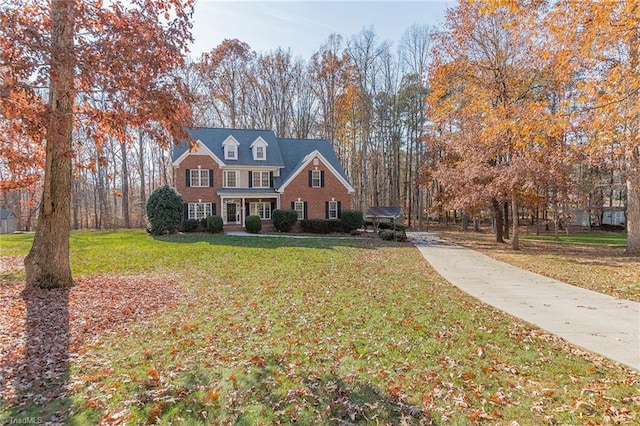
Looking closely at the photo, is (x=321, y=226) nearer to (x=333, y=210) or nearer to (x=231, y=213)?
(x=333, y=210)

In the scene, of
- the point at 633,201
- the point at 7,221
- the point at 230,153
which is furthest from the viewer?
the point at 7,221

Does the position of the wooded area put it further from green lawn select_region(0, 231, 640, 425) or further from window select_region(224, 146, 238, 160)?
window select_region(224, 146, 238, 160)

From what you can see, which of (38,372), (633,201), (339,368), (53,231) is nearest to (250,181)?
(53,231)

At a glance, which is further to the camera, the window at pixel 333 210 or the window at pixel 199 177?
the window at pixel 333 210


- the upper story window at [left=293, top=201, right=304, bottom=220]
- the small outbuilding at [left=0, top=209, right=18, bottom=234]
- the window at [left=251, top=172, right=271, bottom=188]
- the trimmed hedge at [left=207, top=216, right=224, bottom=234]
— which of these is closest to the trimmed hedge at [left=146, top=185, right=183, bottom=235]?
the trimmed hedge at [left=207, top=216, right=224, bottom=234]

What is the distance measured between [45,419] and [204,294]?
4755 millimetres

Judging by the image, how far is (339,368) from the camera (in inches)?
162

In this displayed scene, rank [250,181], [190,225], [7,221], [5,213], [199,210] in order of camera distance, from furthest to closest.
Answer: [7,221] < [5,213] < [250,181] < [199,210] < [190,225]

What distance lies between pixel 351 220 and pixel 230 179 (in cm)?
→ 988

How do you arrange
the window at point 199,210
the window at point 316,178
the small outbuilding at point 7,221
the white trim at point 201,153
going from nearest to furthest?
1. the white trim at point 201,153
2. the window at point 199,210
3. the window at point 316,178
4. the small outbuilding at point 7,221

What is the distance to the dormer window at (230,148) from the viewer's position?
88.1 ft

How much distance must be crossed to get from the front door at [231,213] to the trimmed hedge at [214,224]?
3098 mm

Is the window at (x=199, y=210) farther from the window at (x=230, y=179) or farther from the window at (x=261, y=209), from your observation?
the window at (x=261, y=209)

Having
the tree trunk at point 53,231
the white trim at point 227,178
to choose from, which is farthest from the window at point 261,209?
the tree trunk at point 53,231
